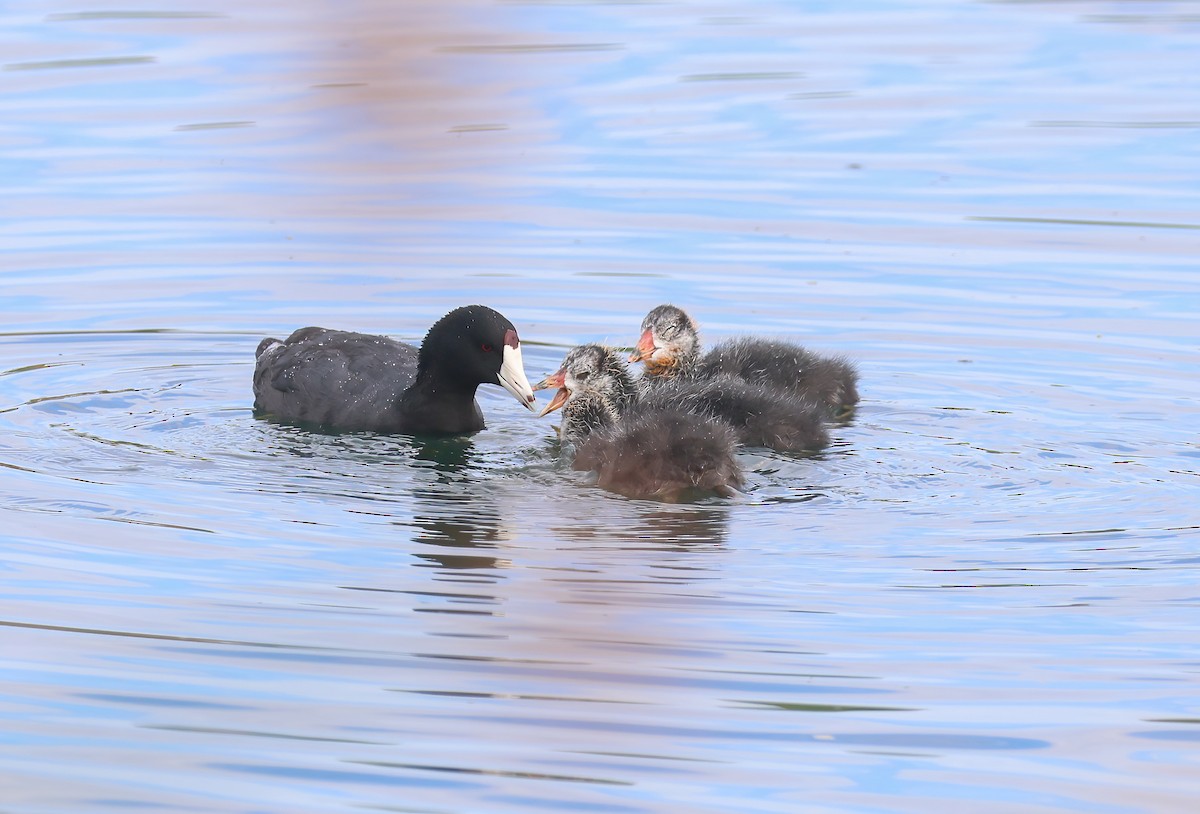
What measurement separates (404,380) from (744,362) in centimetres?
178

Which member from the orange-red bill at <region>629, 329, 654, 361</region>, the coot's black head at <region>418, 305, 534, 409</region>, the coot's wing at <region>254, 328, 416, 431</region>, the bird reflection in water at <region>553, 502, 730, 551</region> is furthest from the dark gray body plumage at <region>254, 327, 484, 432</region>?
the bird reflection in water at <region>553, 502, 730, 551</region>

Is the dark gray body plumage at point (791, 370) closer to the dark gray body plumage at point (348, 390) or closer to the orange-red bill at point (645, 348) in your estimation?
the orange-red bill at point (645, 348)

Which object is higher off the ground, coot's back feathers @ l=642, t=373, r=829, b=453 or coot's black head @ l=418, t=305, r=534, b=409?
coot's black head @ l=418, t=305, r=534, b=409

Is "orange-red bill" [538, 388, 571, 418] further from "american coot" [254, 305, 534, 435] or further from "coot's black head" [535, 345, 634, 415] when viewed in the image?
"american coot" [254, 305, 534, 435]

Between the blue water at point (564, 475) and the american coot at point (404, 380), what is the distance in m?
0.26

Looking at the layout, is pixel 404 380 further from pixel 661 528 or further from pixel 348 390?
pixel 661 528

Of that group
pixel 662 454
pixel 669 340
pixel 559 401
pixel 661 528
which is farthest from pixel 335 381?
pixel 661 528

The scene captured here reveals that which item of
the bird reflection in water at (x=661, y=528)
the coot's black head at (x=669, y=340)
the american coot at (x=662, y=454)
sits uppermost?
the coot's black head at (x=669, y=340)

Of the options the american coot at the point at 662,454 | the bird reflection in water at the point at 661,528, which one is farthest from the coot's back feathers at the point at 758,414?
the bird reflection in water at the point at 661,528

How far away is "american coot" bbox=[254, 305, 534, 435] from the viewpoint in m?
9.41

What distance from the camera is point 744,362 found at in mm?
9922

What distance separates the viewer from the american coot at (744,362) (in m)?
9.70

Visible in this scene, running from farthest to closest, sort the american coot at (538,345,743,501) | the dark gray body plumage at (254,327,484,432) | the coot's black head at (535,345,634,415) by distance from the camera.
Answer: the dark gray body plumage at (254,327,484,432) < the coot's black head at (535,345,634,415) < the american coot at (538,345,743,501)

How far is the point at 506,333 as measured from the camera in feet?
30.9
